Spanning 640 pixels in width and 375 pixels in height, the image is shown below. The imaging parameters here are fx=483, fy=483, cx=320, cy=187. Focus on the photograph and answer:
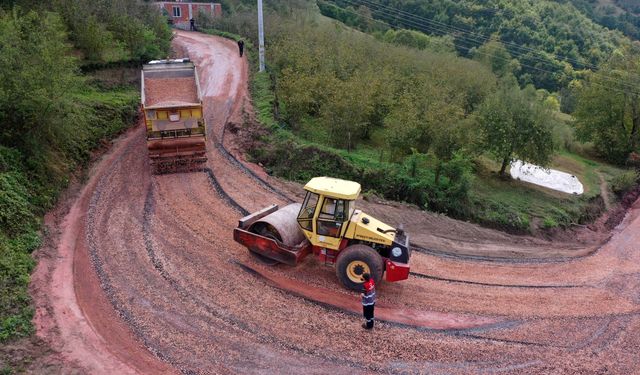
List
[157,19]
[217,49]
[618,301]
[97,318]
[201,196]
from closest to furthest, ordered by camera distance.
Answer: [97,318]
[618,301]
[201,196]
[157,19]
[217,49]

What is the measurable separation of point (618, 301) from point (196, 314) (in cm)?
1197

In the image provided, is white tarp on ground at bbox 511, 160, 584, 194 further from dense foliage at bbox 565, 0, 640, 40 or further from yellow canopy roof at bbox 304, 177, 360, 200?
dense foliage at bbox 565, 0, 640, 40

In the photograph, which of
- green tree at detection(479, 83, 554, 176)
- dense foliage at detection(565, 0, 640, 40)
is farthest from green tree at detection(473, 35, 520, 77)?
dense foliage at detection(565, 0, 640, 40)

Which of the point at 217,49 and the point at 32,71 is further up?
the point at 32,71

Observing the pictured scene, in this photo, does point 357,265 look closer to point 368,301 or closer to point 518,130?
point 368,301

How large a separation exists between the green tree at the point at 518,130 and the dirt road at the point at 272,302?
28.4ft

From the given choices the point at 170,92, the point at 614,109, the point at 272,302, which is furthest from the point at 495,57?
the point at 272,302

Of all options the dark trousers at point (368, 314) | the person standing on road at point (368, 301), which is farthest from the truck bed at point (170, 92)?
the dark trousers at point (368, 314)

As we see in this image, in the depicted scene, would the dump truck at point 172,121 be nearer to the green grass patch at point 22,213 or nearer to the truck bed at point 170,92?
the truck bed at point 170,92

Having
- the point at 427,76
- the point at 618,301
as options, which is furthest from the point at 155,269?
the point at 427,76

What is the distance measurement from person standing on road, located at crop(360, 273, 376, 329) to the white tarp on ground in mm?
18979

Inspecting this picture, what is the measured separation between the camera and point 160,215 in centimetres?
1568

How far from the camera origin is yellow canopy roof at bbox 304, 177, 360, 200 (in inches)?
472

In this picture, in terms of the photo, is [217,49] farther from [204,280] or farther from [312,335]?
[312,335]
